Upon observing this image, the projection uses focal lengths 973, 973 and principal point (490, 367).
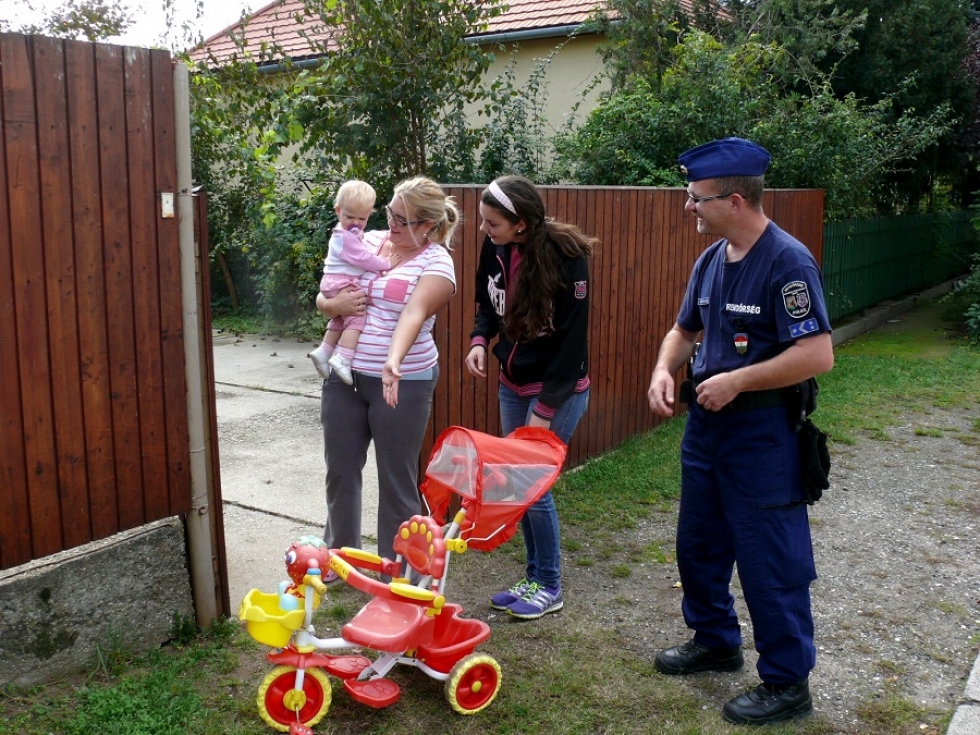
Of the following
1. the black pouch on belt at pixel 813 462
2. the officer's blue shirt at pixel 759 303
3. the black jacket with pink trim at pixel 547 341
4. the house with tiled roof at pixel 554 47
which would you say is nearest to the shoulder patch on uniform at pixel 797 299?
the officer's blue shirt at pixel 759 303

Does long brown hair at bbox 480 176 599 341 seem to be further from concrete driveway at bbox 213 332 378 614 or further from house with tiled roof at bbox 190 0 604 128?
house with tiled roof at bbox 190 0 604 128

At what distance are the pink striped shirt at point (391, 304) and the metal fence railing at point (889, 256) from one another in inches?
346

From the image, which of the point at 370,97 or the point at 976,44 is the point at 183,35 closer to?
the point at 370,97

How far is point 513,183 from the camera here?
13.1ft

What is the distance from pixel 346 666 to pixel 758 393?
5.71 feet

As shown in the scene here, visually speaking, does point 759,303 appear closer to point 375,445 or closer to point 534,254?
point 534,254

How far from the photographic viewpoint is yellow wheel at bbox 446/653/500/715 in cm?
343

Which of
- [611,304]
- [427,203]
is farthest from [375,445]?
[611,304]

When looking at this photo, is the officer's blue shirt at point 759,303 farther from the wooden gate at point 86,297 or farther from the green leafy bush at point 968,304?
the green leafy bush at point 968,304

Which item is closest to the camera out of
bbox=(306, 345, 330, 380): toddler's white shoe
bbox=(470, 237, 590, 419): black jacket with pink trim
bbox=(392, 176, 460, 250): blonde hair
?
bbox=(392, 176, 460, 250): blonde hair

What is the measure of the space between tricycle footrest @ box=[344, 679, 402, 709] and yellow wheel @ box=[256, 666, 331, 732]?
0.35ft

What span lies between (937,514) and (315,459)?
3939 mm

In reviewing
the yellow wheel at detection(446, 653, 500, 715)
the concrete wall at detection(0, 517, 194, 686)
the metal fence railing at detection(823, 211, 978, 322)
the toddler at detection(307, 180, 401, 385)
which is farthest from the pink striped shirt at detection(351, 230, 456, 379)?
the metal fence railing at detection(823, 211, 978, 322)

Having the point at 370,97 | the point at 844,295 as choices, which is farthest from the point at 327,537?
the point at 844,295
